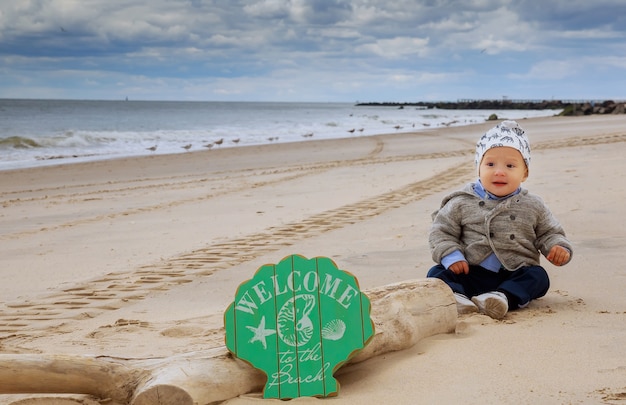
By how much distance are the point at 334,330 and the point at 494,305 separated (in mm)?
1237

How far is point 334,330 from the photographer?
9.33 feet

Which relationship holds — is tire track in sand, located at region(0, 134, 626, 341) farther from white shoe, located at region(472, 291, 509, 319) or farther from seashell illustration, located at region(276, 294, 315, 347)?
white shoe, located at region(472, 291, 509, 319)

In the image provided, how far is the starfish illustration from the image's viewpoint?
9.16ft

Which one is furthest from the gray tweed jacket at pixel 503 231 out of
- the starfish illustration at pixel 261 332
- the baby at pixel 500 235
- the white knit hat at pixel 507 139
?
the starfish illustration at pixel 261 332

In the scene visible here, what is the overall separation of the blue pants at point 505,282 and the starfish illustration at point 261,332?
151 centimetres

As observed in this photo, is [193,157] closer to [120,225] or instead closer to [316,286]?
[120,225]

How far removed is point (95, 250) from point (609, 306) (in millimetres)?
4507

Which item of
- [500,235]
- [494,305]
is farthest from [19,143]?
[494,305]

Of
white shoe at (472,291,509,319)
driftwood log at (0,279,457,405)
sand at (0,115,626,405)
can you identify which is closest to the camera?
driftwood log at (0,279,457,405)

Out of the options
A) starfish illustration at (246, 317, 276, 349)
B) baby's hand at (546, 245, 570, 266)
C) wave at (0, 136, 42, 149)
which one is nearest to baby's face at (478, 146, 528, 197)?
baby's hand at (546, 245, 570, 266)

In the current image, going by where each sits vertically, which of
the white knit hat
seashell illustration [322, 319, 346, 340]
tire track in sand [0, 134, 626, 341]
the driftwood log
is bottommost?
tire track in sand [0, 134, 626, 341]

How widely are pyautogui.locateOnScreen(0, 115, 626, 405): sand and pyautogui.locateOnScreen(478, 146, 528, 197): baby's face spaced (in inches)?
27.9

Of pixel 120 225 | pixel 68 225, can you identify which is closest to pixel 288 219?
pixel 120 225

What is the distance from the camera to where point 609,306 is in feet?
12.9
